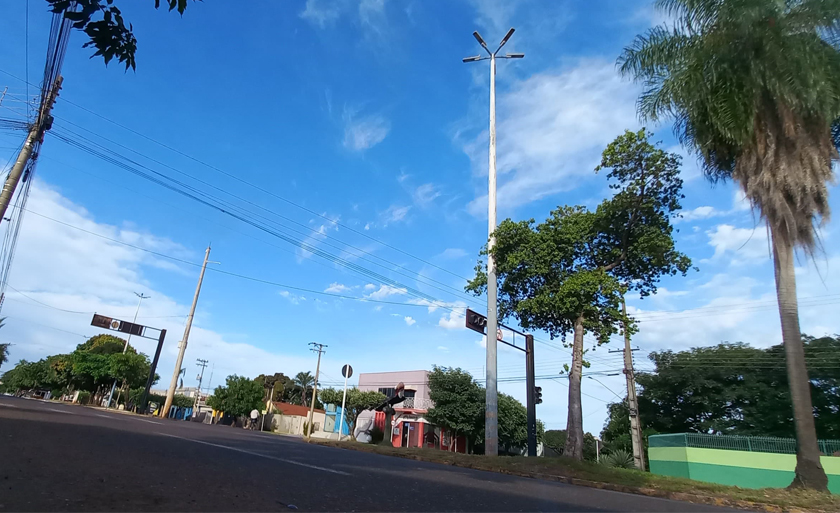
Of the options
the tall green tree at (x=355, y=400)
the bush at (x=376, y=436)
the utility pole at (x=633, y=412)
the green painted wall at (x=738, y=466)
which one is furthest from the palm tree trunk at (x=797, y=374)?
the tall green tree at (x=355, y=400)

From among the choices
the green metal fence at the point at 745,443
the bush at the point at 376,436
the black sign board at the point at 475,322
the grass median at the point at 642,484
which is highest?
the black sign board at the point at 475,322

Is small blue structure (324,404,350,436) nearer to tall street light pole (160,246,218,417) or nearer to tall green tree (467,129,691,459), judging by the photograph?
tall street light pole (160,246,218,417)

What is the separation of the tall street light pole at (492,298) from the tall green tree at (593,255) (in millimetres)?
1113

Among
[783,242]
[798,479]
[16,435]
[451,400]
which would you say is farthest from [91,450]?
[451,400]

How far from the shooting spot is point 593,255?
1694 cm

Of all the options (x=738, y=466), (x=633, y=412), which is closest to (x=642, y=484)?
(x=738, y=466)

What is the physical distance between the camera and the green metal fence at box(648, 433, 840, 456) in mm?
18250

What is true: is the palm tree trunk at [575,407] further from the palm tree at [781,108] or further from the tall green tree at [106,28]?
the tall green tree at [106,28]

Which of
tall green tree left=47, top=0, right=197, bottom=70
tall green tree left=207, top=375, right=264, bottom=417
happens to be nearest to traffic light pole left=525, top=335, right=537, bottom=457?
tall green tree left=47, top=0, right=197, bottom=70

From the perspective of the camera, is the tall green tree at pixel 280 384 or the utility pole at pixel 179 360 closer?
the utility pole at pixel 179 360

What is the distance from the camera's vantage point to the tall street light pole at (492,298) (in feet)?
42.9

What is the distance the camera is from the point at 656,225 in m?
16.0

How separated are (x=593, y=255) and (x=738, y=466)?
10978 mm

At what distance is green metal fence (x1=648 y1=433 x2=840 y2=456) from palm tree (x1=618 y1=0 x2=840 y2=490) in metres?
11.8
